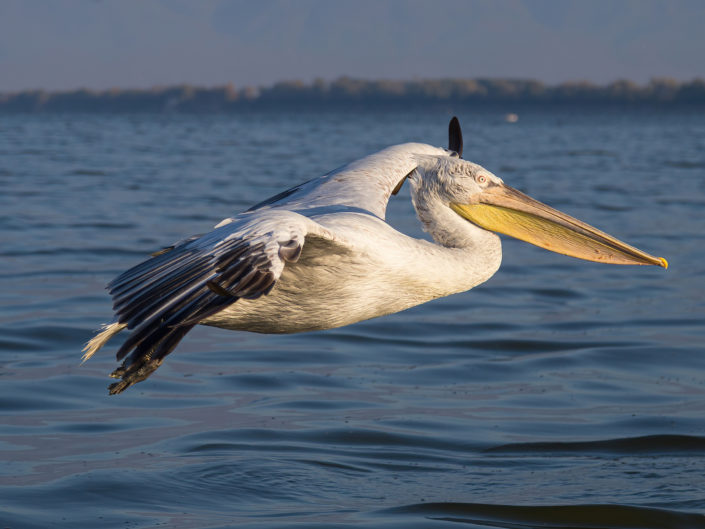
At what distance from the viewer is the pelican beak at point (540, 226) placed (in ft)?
17.3

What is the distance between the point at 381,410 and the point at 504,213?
2.18 meters

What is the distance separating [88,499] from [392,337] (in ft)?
14.6

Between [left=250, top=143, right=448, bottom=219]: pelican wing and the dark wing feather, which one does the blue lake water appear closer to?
the dark wing feather

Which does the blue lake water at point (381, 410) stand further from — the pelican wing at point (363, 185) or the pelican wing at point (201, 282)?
the pelican wing at point (363, 185)

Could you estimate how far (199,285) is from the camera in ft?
13.5

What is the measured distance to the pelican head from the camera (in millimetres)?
5273

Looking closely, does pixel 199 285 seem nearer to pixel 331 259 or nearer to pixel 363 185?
pixel 331 259

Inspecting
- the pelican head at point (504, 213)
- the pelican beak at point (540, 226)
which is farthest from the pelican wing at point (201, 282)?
the pelican beak at point (540, 226)

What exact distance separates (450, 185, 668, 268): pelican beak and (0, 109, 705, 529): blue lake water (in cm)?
131

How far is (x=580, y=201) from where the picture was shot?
19.5 metres

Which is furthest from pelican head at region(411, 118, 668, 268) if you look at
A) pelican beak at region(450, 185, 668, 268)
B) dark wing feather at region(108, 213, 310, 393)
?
dark wing feather at region(108, 213, 310, 393)

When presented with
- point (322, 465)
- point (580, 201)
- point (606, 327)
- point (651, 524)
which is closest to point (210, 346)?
point (322, 465)

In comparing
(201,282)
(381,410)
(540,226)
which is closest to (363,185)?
(540,226)

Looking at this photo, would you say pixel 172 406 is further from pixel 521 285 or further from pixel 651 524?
pixel 521 285
